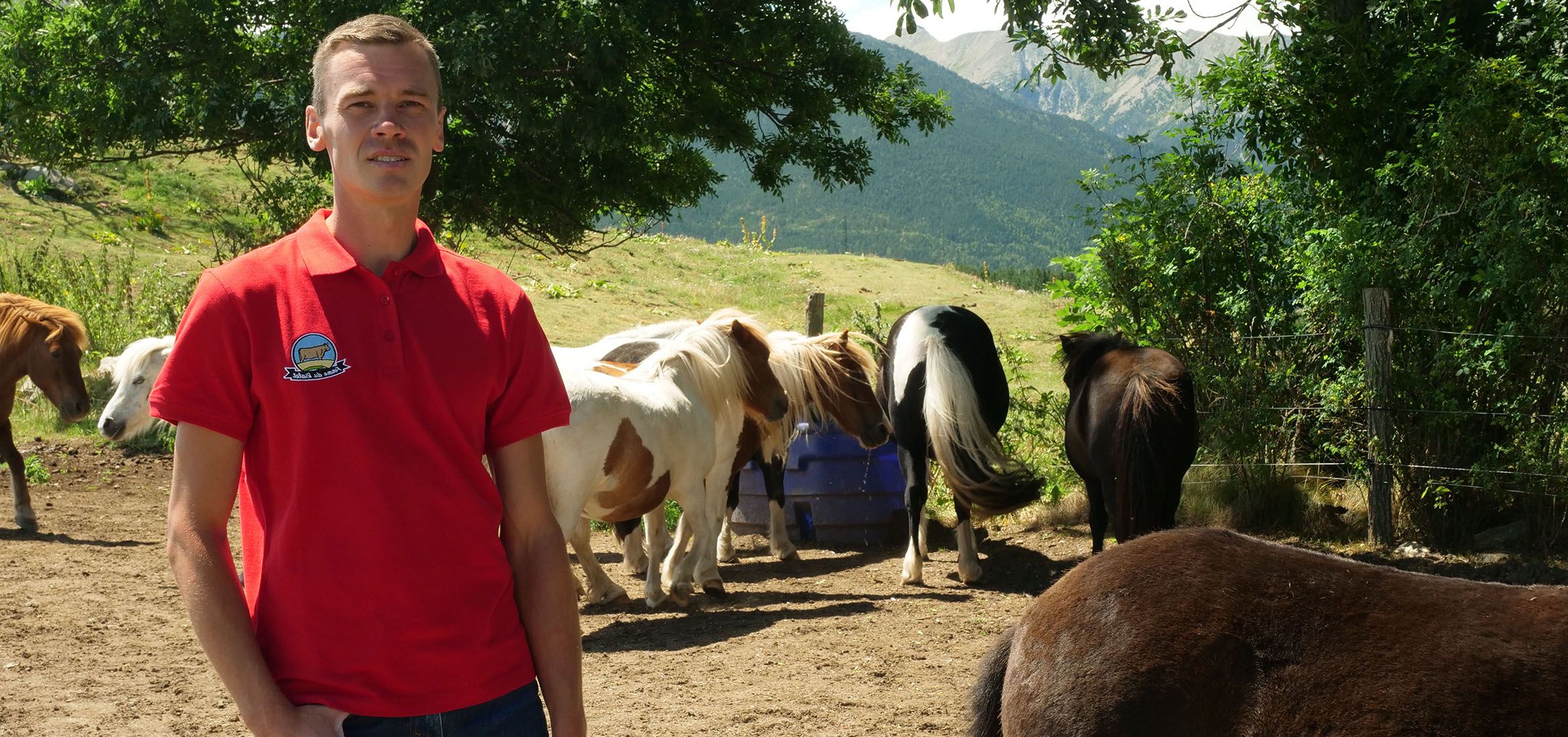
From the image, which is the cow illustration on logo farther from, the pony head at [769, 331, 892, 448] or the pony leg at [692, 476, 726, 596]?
the pony head at [769, 331, 892, 448]

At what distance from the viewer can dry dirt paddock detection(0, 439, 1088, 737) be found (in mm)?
4805

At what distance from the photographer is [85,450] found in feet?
36.7

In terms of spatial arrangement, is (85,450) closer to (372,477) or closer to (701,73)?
(701,73)

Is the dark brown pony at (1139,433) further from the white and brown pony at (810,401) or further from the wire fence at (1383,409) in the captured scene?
the white and brown pony at (810,401)

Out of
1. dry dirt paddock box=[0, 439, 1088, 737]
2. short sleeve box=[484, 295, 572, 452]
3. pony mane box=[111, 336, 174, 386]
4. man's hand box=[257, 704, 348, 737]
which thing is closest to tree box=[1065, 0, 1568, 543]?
dry dirt paddock box=[0, 439, 1088, 737]

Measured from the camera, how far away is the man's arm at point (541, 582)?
6.11 ft

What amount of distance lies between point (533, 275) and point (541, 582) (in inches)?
926

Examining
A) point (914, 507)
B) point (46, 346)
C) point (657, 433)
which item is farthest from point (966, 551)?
point (46, 346)

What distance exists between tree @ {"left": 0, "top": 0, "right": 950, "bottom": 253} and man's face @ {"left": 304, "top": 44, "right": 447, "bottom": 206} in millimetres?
6164

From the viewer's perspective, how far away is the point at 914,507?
7.56 metres

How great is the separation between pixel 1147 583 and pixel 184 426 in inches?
75.7

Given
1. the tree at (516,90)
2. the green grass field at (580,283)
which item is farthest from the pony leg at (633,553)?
the tree at (516,90)

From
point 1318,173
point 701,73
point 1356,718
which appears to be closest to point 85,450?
point 701,73

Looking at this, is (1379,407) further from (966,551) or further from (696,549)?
(696,549)
